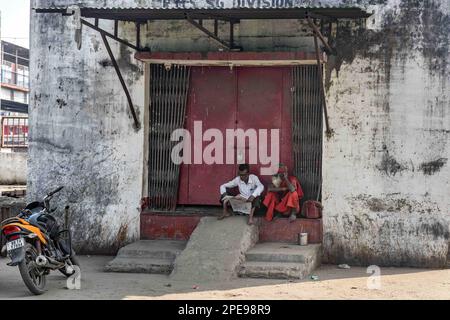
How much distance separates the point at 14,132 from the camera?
23.0 metres

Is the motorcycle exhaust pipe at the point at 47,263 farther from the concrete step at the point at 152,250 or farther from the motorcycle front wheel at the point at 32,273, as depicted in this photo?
the concrete step at the point at 152,250

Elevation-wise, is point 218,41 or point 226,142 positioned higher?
point 218,41

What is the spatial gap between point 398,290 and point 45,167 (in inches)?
216

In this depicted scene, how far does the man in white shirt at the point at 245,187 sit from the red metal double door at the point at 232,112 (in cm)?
38

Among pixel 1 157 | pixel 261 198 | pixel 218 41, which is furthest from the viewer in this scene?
pixel 1 157

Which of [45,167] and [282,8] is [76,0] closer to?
[45,167]

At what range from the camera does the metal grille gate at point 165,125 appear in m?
10.7

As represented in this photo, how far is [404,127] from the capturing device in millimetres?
9945

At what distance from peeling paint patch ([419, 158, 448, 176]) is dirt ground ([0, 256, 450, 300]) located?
138 centimetres

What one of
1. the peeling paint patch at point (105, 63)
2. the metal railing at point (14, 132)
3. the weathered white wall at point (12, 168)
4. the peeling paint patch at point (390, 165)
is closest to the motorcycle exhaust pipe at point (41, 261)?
the peeling paint patch at point (105, 63)

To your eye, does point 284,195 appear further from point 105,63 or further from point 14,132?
point 14,132

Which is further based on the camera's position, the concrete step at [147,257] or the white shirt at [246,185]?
the white shirt at [246,185]

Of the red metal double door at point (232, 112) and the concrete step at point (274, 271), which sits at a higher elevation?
the red metal double door at point (232, 112)

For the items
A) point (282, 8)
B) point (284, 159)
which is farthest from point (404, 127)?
point (282, 8)
